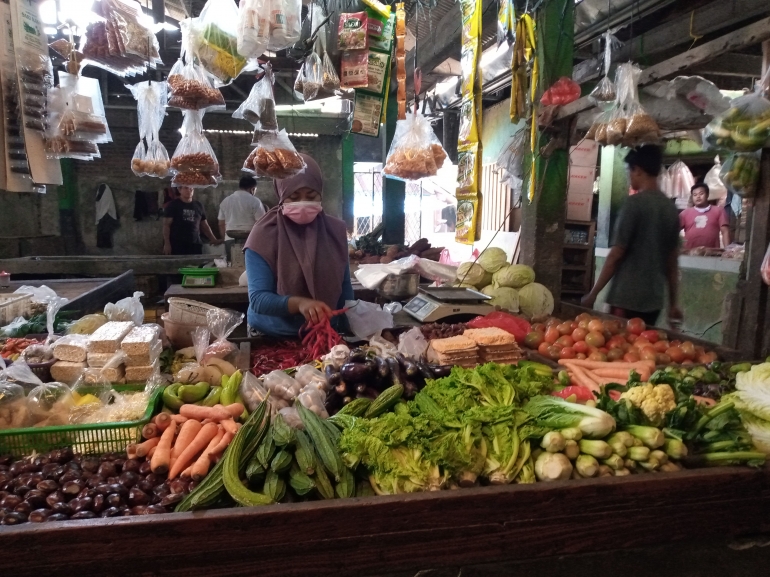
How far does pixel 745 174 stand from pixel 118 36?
4.36m

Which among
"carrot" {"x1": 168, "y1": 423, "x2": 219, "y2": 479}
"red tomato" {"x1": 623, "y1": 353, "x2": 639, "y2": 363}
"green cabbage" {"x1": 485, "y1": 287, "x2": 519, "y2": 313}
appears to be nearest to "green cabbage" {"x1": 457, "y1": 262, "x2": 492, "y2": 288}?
"green cabbage" {"x1": 485, "y1": 287, "x2": 519, "y2": 313}

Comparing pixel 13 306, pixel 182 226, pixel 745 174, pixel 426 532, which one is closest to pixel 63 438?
pixel 426 532

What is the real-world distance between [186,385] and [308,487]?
101 centimetres

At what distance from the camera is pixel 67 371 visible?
254cm

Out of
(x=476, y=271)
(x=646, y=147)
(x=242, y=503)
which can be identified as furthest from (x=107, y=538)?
(x=646, y=147)

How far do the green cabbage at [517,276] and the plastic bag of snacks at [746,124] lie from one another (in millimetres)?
1873

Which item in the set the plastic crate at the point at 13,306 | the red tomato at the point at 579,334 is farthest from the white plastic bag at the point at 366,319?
the plastic crate at the point at 13,306

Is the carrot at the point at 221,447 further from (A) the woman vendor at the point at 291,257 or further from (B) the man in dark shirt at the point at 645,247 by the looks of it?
(B) the man in dark shirt at the point at 645,247

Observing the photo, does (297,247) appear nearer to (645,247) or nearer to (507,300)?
(507,300)

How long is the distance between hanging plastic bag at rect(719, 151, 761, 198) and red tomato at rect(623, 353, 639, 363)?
5.54 feet

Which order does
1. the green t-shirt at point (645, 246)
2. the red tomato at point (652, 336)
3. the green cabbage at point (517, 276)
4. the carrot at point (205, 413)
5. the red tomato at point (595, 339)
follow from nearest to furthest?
1. the carrot at point (205, 413)
2. the red tomato at point (595, 339)
3. the red tomato at point (652, 336)
4. the green t-shirt at point (645, 246)
5. the green cabbage at point (517, 276)

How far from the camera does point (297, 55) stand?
13.9ft

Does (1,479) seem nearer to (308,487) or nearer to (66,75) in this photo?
(308,487)

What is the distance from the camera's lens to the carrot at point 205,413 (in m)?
2.08
